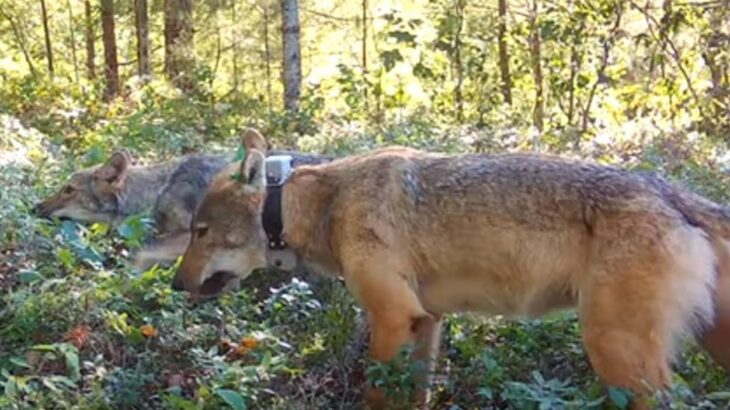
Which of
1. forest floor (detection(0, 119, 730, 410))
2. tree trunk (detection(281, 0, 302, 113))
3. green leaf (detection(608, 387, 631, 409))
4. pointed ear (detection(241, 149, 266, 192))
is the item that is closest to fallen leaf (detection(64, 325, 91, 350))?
forest floor (detection(0, 119, 730, 410))

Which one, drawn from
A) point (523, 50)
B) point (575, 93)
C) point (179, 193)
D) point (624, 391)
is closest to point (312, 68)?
point (523, 50)

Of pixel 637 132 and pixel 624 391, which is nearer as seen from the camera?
pixel 624 391

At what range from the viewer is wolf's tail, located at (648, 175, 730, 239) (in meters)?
4.71

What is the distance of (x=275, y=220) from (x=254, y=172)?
1.02 feet

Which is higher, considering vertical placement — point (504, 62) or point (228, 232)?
point (504, 62)

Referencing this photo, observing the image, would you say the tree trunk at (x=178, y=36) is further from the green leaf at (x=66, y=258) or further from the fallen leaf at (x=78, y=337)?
the fallen leaf at (x=78, y=337)

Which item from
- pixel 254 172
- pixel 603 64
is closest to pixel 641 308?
pixel 254 172

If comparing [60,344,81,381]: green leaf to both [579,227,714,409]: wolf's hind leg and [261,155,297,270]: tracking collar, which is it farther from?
[579,227,714,409]: wolf's hind leg

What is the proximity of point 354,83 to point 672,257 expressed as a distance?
37.7 feet

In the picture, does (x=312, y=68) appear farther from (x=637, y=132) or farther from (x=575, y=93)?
(x=637, y=132)

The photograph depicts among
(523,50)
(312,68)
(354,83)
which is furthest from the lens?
(312,68)

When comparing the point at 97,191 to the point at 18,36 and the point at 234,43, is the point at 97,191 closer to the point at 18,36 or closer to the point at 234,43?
the point at 234,43

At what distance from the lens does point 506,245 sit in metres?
4.90

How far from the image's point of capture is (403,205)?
5098mm
